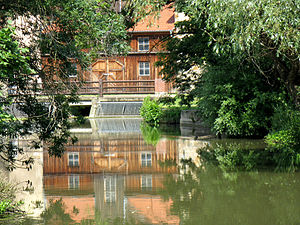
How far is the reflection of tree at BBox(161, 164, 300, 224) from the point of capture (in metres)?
6.87

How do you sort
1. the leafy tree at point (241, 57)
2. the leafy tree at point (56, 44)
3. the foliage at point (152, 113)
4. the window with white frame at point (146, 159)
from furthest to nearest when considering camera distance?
the foliage at point (152, 113)
the window with white frame at point (146, 159)
the leafy tree at point (241, 57)
the leafy tree at point (56, 44)

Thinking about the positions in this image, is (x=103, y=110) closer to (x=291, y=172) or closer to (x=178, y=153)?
(x=178, y=153)

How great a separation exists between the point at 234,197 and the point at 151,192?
5.08 ft

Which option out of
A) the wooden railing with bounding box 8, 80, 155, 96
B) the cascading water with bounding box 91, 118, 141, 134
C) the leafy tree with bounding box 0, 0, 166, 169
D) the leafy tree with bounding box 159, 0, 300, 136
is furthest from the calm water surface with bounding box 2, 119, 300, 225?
the wooden railing with bounding box 8, 80, 155, 96

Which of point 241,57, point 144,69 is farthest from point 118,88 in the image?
point 241,57

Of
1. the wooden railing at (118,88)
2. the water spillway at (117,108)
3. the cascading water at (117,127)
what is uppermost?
the wooden railing at (118,88)

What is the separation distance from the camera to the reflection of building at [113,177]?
7.51 m

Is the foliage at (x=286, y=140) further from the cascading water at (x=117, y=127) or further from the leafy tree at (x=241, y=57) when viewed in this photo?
the cascading water at (x=117, y=127)

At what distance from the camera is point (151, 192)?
8672 millimetres

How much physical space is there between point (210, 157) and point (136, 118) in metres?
19.7

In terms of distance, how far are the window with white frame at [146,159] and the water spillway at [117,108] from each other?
19.5 metres

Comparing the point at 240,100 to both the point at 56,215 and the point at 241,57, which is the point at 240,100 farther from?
the point at 56,215

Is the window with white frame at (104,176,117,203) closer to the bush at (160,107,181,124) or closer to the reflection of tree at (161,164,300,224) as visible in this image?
the reflection of tree at (161,164,300,224)

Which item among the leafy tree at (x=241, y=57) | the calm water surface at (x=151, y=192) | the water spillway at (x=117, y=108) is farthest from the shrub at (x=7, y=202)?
the water spillway at (x=117, y=108)
